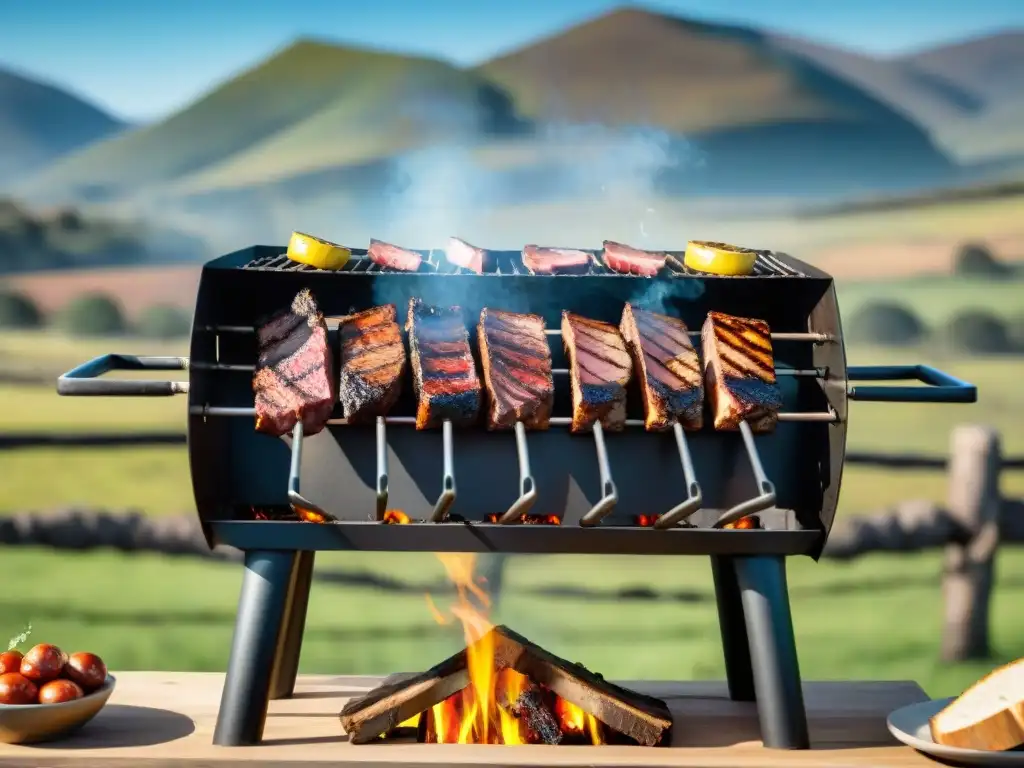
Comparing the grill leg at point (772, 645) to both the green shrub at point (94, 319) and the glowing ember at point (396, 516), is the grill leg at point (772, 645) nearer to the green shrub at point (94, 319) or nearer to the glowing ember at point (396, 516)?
the glowing ember at point (396, 516)

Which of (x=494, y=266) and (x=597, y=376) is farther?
(x=494, y=266)

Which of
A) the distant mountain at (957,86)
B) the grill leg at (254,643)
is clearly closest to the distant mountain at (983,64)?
the distant mountain at (957,86)

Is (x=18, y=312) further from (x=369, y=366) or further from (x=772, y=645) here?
(x=772, y=645)

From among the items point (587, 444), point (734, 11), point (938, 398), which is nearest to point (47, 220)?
point (734, 11)

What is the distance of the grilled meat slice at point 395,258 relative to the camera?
3.09m

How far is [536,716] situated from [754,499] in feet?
2.74

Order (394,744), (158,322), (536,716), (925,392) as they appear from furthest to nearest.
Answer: (158,322)
(536,716)
(394,744)
(925,392)

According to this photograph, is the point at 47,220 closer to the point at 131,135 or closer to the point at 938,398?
the point at 131,135

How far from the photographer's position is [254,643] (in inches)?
109

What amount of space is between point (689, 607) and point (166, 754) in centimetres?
466

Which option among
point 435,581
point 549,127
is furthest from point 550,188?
point 435,581

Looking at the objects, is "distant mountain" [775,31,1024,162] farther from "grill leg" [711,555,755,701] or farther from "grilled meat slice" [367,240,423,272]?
"grilled meat slice" [367,240,423,272]

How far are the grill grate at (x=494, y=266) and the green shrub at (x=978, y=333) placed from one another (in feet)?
16.5

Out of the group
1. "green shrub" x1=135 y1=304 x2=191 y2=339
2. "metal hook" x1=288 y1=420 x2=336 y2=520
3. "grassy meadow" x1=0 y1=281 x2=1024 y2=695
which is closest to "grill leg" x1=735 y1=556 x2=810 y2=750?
"metal hook" x1=288 y1=420 x2=336 y2=520
